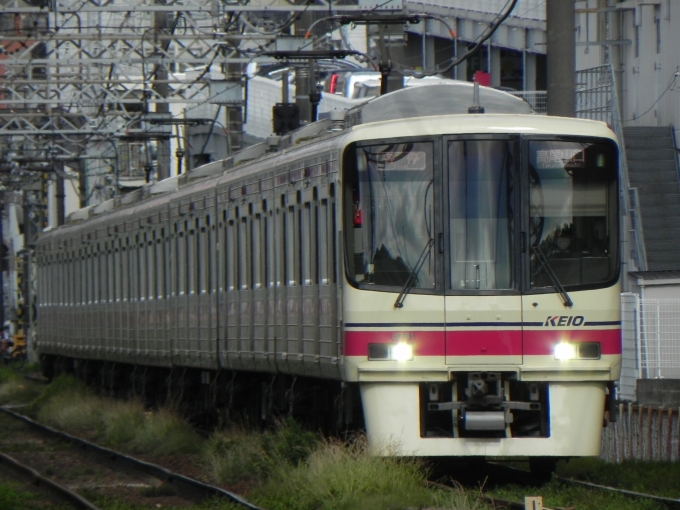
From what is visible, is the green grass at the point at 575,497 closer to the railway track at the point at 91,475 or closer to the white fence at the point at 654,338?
the railway track at the point at 91,475

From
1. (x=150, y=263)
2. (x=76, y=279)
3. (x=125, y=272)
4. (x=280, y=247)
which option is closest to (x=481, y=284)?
(x=280, y=247)

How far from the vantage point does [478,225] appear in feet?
40.8

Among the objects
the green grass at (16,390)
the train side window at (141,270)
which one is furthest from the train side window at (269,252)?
the green grass at (16,390)

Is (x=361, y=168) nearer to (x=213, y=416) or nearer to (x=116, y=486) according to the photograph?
(x=116, y=486)

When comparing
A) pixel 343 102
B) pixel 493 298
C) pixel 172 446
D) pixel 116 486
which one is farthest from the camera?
pixel 343 102

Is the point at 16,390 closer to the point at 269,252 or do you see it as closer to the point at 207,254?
the point at 207,254

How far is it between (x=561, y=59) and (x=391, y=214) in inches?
118

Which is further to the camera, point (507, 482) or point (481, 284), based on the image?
point (507, 482)

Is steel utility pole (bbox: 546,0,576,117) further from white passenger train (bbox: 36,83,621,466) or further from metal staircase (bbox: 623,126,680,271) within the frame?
metal staircase (bbox: 623,126,680,271)

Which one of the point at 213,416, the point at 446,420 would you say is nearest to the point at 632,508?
the point at 446,420

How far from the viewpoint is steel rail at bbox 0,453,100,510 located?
13.2 meters

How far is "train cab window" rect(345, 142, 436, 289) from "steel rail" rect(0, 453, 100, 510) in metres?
2.88

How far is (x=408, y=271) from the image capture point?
1241cm

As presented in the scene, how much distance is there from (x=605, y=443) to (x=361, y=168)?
549 cm
